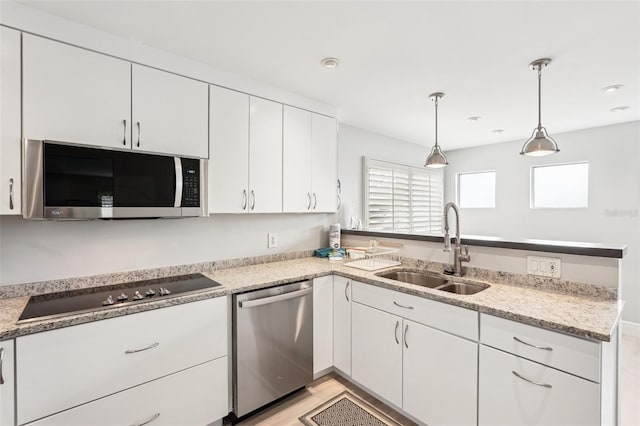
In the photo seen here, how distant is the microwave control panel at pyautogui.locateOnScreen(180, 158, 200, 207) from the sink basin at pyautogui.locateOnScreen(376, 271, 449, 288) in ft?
4.71

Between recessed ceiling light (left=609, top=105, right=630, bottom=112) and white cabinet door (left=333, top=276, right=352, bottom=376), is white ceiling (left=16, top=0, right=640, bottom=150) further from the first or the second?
white cabinet door (left=333, top=276, right=352, bottom=376)

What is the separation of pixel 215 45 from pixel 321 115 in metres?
1.16

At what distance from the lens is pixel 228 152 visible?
2182 mm

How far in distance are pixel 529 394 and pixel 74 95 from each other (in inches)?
108

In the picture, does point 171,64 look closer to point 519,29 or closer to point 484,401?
point 519,29

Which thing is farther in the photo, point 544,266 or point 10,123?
point 544,266

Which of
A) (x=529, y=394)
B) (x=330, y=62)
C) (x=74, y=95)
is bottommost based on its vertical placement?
(x=529, y=394)

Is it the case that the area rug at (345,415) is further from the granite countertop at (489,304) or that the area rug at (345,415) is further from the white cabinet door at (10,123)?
the white cabinet door at (10,123)

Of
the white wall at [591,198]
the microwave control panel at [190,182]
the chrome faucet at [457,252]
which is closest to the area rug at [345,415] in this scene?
the chrome faucet at [457,252]

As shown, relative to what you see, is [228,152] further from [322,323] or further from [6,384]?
[6,384]

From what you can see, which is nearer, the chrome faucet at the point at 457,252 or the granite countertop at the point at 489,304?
the granite countertop at the point at 489,304

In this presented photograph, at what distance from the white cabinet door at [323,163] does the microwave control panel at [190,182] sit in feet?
3.52

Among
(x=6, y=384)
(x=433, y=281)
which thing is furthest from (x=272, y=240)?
(x=6, y=384)

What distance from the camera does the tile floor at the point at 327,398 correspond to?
76.2 inches
